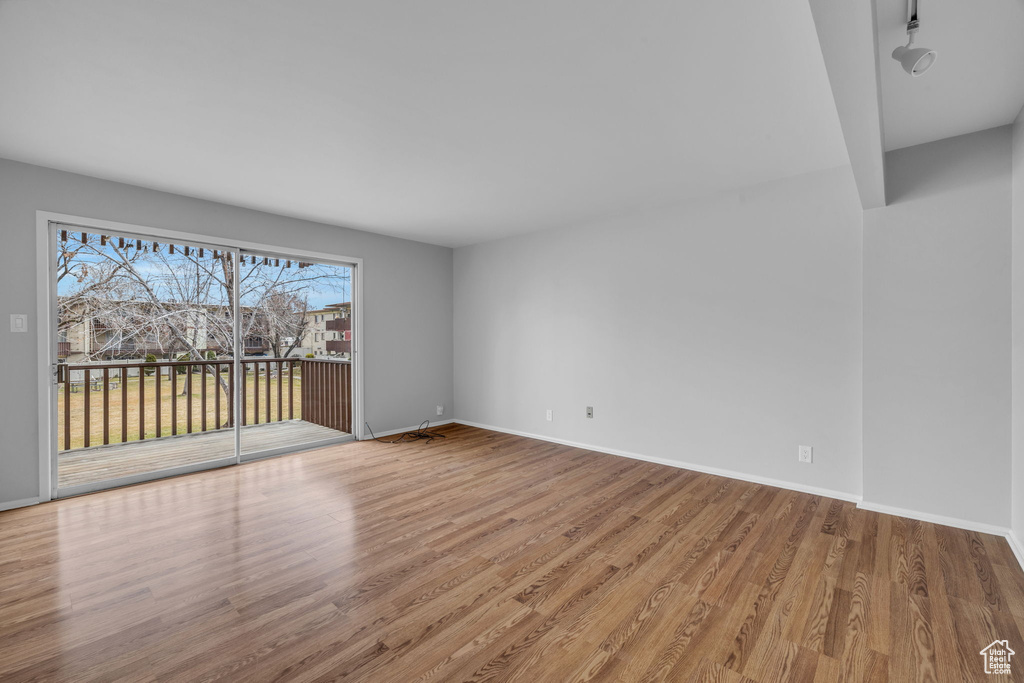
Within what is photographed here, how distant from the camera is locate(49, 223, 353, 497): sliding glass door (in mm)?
3391

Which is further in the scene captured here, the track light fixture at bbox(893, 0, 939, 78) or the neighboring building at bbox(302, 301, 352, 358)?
the neighboring building at bbox(302, 301, 352, 358)

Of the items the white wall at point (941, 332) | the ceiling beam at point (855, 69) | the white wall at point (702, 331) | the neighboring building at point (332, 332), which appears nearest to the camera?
the ceiling beam at point (855, 69)

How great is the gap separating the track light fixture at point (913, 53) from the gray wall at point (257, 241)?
4696 millimetres

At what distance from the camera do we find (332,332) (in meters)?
5.01

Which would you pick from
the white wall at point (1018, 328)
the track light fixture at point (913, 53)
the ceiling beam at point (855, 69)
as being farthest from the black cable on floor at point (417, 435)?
the track light fixture at point (913, 53)

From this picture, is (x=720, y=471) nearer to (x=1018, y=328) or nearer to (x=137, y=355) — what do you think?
(x=1018, y=328)

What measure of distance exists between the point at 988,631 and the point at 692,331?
253cm

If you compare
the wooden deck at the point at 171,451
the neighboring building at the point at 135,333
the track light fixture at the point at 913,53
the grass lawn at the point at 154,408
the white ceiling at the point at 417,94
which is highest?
the white ceiling at the point at 417,94

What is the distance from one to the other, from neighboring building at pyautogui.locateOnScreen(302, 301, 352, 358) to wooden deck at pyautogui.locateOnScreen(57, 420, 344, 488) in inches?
37.2

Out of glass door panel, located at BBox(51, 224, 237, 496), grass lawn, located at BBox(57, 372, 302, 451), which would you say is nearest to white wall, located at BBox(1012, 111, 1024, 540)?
glass door panel, located at BBox(51, 224, 237, 496)

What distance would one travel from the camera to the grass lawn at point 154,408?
3.53 metres

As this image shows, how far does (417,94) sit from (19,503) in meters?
3.96

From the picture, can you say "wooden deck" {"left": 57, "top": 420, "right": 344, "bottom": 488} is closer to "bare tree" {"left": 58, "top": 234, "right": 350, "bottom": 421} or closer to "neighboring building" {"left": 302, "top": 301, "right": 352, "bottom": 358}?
"bare tree" {"left": 58, "top": 234, "right": 350, "bottom": 421}
